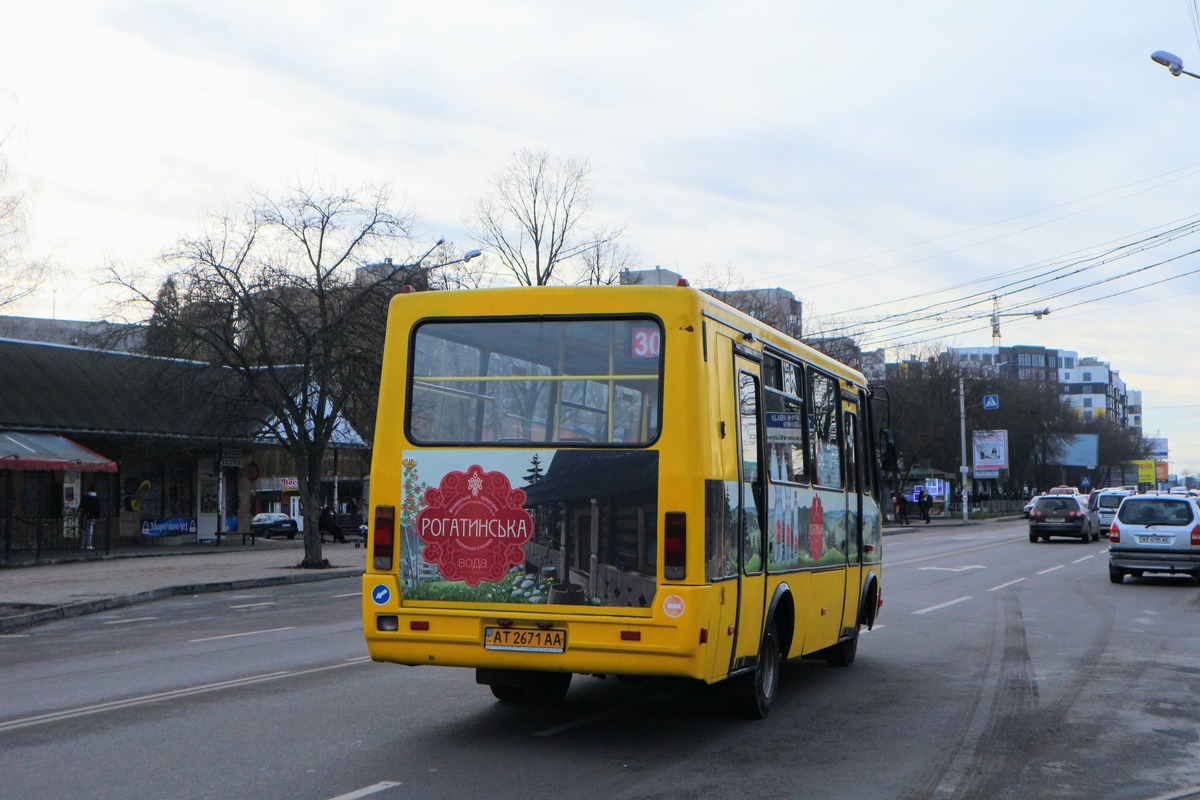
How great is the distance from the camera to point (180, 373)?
96.4ft

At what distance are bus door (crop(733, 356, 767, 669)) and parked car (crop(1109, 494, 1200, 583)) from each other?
56.0ft

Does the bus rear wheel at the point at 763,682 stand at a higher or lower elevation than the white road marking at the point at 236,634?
higher

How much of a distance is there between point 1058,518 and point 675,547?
124ft

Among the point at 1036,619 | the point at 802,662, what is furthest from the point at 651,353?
the point at 1036,619

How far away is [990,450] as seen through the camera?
85.7 metres

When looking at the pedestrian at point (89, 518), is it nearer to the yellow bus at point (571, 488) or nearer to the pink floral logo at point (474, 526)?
the yellow bus at point (571, 488)

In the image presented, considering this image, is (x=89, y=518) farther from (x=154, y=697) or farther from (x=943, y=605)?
(x=154, y=697)

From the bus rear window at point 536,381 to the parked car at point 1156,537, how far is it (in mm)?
18521

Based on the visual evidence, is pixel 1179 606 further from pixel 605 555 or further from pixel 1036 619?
pixel 605 555

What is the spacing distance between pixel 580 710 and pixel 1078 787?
3696mm

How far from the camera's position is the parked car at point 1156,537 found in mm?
23188

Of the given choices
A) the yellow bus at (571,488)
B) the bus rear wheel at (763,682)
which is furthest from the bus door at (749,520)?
the bus rear wheel at (763,682)

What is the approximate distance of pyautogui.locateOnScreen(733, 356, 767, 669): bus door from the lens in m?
8.37

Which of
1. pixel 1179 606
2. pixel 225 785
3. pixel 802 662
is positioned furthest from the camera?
pixel 1179 606
